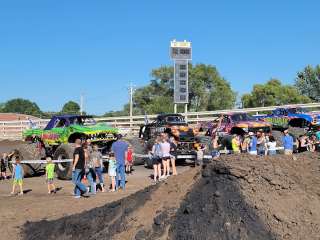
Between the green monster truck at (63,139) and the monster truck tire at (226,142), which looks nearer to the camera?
the green monster truck at (63,139)

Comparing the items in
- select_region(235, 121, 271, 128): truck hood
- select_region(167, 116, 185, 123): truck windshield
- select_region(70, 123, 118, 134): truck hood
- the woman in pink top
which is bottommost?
the woman in pink top

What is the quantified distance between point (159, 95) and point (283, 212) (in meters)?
71.5

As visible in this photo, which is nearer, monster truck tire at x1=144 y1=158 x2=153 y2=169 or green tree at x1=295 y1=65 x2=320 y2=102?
monster truck tire at x1=144 y1=158 x2=153 y2=169

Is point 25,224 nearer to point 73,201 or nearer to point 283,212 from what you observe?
point 73,201

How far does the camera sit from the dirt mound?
7664mm

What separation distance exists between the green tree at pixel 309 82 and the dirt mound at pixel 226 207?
2200 inches

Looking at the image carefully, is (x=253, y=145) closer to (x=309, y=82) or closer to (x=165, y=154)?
(x=165, y=154)

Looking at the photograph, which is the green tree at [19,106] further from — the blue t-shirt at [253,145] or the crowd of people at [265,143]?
the blue t-shirt at [253,145]

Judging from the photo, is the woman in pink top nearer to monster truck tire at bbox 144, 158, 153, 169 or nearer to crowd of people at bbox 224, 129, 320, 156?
crowd of people at bbox 224, 129, 320, 156

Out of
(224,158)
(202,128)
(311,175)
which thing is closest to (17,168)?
(224,158)

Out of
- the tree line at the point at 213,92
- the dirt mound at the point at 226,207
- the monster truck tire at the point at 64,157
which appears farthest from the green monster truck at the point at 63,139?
the tree line at the point at 213,92

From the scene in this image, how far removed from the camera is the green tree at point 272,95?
65.6 m

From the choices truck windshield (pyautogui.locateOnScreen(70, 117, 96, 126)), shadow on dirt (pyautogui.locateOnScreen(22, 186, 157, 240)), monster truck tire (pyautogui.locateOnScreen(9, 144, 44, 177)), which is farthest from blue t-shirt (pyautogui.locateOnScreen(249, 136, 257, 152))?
shadow on dirt (pyautogui.locateOnScreen(22, 186, 157, 240))

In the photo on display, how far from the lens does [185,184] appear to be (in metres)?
9.47
